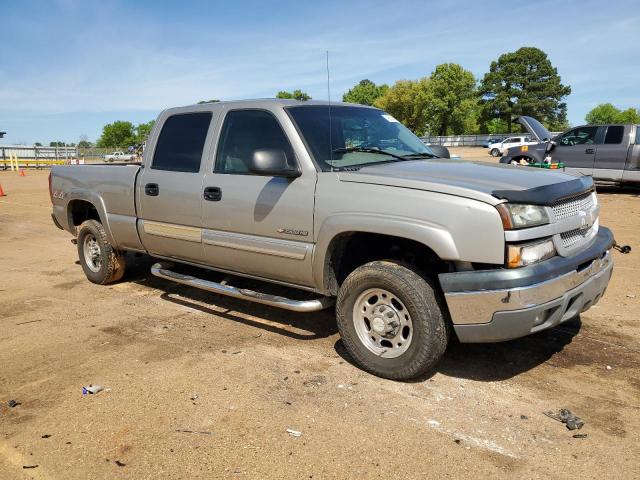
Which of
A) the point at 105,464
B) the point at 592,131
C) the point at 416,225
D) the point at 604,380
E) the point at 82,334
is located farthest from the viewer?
the point at 592,131

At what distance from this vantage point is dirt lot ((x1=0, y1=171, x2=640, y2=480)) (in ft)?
9.16

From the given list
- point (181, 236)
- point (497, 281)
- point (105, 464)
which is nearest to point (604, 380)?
point (497, 281)

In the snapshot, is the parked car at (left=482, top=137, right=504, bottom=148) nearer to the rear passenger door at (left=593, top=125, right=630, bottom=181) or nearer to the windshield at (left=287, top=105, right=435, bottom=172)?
the rear passenger door at (left=593, top=125, right=630, bottom=181)

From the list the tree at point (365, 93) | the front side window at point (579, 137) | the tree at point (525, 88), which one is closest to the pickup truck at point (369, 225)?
the front side window at point (579, 137)

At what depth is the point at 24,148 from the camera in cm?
4297

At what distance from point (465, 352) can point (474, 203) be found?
5.07 feet

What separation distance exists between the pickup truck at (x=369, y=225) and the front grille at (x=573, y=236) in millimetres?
15

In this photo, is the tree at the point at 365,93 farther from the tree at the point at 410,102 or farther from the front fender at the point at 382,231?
the front fender at the point at 382,231

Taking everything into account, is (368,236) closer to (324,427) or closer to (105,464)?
(324,427)

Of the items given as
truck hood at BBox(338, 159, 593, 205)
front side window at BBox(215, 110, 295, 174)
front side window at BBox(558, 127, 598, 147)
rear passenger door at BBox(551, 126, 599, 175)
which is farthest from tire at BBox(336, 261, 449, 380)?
front side window at BBox(558, 127, 598, 147)

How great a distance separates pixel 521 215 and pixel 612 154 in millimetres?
12047

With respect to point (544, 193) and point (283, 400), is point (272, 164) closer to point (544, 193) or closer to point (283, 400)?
point (283, 400)

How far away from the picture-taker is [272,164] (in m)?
3.85

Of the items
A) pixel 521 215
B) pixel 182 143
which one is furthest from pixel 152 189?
pixel 521 215
